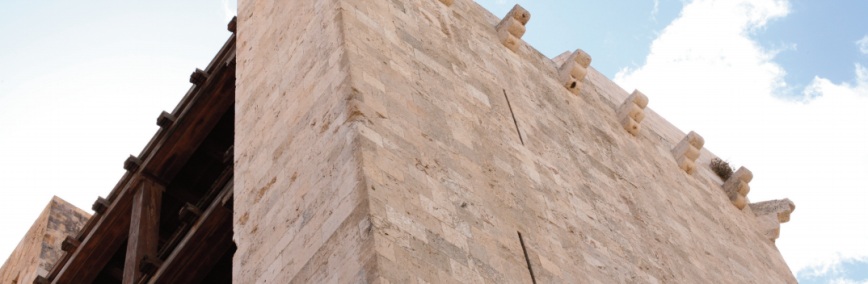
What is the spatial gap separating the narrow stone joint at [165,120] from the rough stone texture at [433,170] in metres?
1.64

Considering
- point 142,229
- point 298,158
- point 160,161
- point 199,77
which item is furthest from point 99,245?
point 298,158

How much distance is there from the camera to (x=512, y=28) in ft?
41.0

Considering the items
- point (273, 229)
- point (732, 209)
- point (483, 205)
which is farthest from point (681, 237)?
point (273, 229)

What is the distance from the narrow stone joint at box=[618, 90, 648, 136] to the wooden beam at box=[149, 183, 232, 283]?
14.3 ft

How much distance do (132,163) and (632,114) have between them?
15.9ft

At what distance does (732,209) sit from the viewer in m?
13.4

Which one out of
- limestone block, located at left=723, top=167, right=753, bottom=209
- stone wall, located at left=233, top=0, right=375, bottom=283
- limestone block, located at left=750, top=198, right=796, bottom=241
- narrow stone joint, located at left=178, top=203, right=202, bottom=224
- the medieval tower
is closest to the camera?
stone wall, located at left=233, top=0, right=375, bottom=283

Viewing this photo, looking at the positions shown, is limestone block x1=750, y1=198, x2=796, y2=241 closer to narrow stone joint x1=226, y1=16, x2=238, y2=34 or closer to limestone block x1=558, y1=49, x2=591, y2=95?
limestone block x1=558, y1=49, x2=591, y2=95

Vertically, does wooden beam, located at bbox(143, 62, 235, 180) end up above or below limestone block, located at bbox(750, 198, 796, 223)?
below

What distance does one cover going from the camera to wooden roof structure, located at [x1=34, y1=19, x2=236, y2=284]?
10.8m

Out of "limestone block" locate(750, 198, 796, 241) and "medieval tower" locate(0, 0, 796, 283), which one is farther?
"limestone block" locate(750, 198, 796, 241)

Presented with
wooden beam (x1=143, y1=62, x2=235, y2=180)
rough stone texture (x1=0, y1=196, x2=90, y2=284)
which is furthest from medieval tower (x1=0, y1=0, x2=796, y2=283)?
rough stone texture (x1=0, y1=196, x2=90, y2=284)

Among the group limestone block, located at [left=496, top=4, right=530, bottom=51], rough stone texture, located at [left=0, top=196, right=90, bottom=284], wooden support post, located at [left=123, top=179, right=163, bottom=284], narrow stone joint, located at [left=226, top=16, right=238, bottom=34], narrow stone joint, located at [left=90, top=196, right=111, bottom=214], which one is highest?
limestone block, located at [left=496, top=4, right=530, bottom=51]

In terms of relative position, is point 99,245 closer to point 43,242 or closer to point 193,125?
point 193,125
